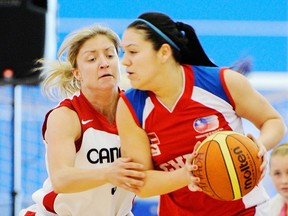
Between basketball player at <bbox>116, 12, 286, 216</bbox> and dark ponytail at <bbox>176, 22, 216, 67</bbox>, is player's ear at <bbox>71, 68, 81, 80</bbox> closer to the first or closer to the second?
basketball player at <bbox>116, 12, 286, 216</bbox>

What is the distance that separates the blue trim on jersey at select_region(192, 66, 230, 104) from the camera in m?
3.11

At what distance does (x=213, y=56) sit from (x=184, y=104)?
4.54 m

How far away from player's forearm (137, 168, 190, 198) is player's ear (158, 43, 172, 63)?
44cm

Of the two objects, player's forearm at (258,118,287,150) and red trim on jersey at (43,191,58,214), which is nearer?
player's forearm at (258,118,287,150)

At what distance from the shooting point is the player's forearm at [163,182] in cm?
293

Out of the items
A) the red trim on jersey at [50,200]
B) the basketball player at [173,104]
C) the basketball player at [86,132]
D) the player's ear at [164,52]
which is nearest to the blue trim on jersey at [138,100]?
the basketball player at [173,104]

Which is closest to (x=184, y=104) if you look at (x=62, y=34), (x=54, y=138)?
(x=54, y=138)

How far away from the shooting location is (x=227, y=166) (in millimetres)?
2854

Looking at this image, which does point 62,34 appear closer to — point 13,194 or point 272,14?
point 272,14

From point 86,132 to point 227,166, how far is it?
0.82 m

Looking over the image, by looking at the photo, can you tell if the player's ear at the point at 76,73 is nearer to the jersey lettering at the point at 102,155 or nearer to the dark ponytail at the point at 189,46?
the jersey lettering at the point at 102,155

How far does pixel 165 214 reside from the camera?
10.9 ft

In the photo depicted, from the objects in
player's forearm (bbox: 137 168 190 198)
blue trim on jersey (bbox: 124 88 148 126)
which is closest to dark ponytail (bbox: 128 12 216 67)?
blue trim on jersey (bbox: 124 88 148 126)

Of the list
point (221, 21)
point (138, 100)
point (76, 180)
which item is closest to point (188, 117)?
point (138, 100)
